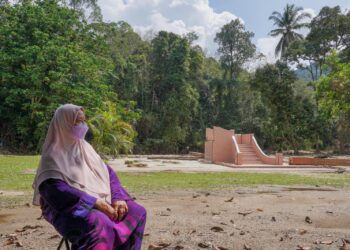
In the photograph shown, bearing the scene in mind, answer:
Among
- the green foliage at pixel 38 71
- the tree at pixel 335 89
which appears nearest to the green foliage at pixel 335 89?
the tree at pixel 335 89

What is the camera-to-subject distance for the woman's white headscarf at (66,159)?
244cm

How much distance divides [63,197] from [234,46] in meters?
33.5

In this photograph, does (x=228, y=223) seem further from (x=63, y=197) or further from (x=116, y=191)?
(x=63, y=197)

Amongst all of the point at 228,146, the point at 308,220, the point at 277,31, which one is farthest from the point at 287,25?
the point at 308,220

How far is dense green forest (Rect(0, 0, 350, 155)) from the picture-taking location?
63.1 feet

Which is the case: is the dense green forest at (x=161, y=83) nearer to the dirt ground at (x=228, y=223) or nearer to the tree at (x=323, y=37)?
the tree at (x=323, y=37)

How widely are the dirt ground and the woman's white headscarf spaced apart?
3.61ft

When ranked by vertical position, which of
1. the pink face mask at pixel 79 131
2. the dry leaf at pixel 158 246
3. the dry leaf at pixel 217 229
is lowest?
the dry leaf at pixel 158 246

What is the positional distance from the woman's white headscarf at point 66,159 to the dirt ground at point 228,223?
1.10 meters

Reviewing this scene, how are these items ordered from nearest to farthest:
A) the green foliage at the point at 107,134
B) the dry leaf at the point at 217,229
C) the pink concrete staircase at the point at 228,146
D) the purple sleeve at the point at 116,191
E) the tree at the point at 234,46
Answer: the purple sleeve at the point at 116,191 < the dry leaf at the point at 217,229 < the green foliage at the point at 107,134 < the pink concrete staircase at the point at 228,146 < the tree at the point at 234,46

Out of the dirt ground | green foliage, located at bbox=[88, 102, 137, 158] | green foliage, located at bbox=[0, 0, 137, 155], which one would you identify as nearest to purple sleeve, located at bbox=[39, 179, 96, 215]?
the dirt ground

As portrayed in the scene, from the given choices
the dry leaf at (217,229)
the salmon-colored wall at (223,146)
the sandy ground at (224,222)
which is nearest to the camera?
the sandy ground at (224,222)

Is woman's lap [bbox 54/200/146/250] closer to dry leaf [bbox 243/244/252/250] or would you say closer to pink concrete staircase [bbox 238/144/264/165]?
dry leaf [bbox 243/244/252/250]

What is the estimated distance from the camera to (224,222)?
4.29m
